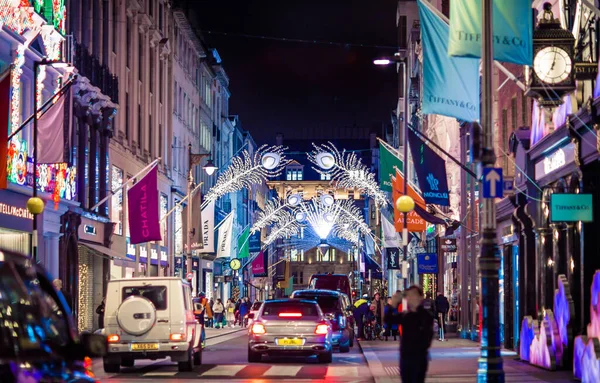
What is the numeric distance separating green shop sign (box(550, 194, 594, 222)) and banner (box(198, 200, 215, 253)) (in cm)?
3821

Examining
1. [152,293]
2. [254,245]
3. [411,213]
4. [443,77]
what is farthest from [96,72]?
[254,245]

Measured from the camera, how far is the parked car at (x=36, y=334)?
7.01 metres

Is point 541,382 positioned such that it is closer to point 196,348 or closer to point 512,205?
point 196,348

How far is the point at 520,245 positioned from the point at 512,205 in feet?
5.55

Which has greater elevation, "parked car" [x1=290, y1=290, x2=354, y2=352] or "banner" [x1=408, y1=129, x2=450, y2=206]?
"banner" [x1=408, y1=129, x2=450, y2=206]

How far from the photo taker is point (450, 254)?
49219 millimetres

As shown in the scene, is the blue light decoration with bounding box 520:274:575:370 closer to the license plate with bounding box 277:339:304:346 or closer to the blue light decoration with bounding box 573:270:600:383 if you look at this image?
the blue light decoration with bounding box 573:270:600:383

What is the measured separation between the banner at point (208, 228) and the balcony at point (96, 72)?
47.8ft

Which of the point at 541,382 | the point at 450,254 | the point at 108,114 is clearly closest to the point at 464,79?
the point at 541,382

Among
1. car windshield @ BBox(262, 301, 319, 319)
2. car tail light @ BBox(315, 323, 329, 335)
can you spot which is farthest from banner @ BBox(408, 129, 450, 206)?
car tail light @ BBox(315, 323, 329, 335)

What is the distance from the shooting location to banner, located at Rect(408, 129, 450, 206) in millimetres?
34531

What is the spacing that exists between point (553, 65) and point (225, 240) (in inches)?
1671

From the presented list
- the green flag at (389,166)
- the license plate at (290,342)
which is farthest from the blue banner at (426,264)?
the license plate at (290,342)

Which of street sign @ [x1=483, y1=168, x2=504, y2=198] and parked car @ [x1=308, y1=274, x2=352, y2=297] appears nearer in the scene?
street sign @ [x1=483, y1=168, x2=504, y2=198]
